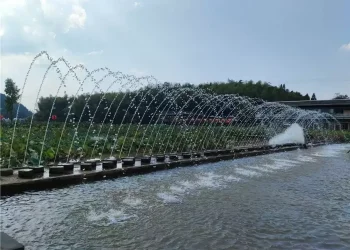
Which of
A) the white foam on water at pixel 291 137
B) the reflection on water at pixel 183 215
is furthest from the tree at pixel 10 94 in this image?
the reflection on water at pixel 183 215

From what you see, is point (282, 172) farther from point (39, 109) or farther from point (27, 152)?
point (39, 109)

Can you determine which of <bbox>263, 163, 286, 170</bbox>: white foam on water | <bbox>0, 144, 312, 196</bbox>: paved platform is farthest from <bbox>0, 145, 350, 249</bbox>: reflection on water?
<bbox>263, 163, 286, 170</bbox>: white foam on water

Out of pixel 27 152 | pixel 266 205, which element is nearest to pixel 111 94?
pixel 27 152

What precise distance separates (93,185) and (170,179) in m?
2.77

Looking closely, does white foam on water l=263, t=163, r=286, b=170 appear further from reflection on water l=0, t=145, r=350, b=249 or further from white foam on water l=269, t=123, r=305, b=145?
white foam on water l=269, t=123, r=305, b=145

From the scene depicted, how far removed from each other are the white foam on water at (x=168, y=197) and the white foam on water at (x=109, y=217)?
4.98ft

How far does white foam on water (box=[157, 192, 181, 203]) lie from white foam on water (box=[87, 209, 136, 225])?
4.98 feet

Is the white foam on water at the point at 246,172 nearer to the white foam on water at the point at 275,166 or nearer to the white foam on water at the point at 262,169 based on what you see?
the white foam on water at the point at 262,169

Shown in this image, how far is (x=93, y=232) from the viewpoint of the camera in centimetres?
623

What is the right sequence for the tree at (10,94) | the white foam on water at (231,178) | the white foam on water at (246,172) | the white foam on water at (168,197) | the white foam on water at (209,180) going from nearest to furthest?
the white foam on water at (168,197) → the white foam on water at (209,180) → the white foam on water at (231,178) → the white foam on water at (246,172) → the tree at (10,94)

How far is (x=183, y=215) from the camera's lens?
7.49 meters

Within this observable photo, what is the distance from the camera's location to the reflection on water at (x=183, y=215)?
5932mm

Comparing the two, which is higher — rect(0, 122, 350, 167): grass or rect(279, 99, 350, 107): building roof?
rect(279, 99, 350, 107): building roof

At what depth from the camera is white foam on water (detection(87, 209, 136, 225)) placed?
274 inches
